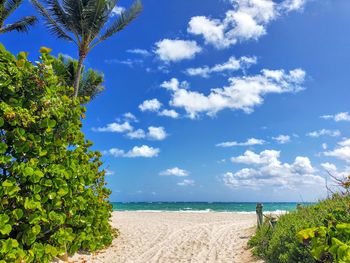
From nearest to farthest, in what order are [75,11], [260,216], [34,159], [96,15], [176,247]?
[34,159], [176,247], [260,216], [75,11], [96,15]

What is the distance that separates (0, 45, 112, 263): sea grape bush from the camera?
5516 mm

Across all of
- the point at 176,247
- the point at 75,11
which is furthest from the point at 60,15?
the point at 176,247

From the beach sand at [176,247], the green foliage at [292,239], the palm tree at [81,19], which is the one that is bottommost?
the beach sand at [176,247]

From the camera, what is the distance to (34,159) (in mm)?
5766

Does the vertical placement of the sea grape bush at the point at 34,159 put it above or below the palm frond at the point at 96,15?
below

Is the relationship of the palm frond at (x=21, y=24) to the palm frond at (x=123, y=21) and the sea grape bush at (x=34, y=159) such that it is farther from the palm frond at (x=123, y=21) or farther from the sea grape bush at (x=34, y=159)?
the sea grape bush at (x=34, y=159)

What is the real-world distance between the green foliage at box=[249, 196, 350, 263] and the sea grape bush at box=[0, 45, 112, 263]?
4317 mm

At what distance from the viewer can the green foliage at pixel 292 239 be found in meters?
6.31

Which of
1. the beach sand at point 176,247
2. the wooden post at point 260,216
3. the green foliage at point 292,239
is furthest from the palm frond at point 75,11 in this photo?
the green foliage at point 292,239

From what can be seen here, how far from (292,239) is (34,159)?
5.32 metres

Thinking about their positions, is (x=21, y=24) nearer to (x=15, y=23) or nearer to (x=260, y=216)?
(x=15, y=23)

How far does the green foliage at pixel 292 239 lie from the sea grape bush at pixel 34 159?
432cm

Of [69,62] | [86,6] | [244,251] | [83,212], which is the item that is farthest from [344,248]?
[69,62]

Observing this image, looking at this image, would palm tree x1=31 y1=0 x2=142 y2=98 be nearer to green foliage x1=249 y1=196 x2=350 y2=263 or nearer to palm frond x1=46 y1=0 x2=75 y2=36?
palm frond x1=46 y1=0 x2=75 y2=36
